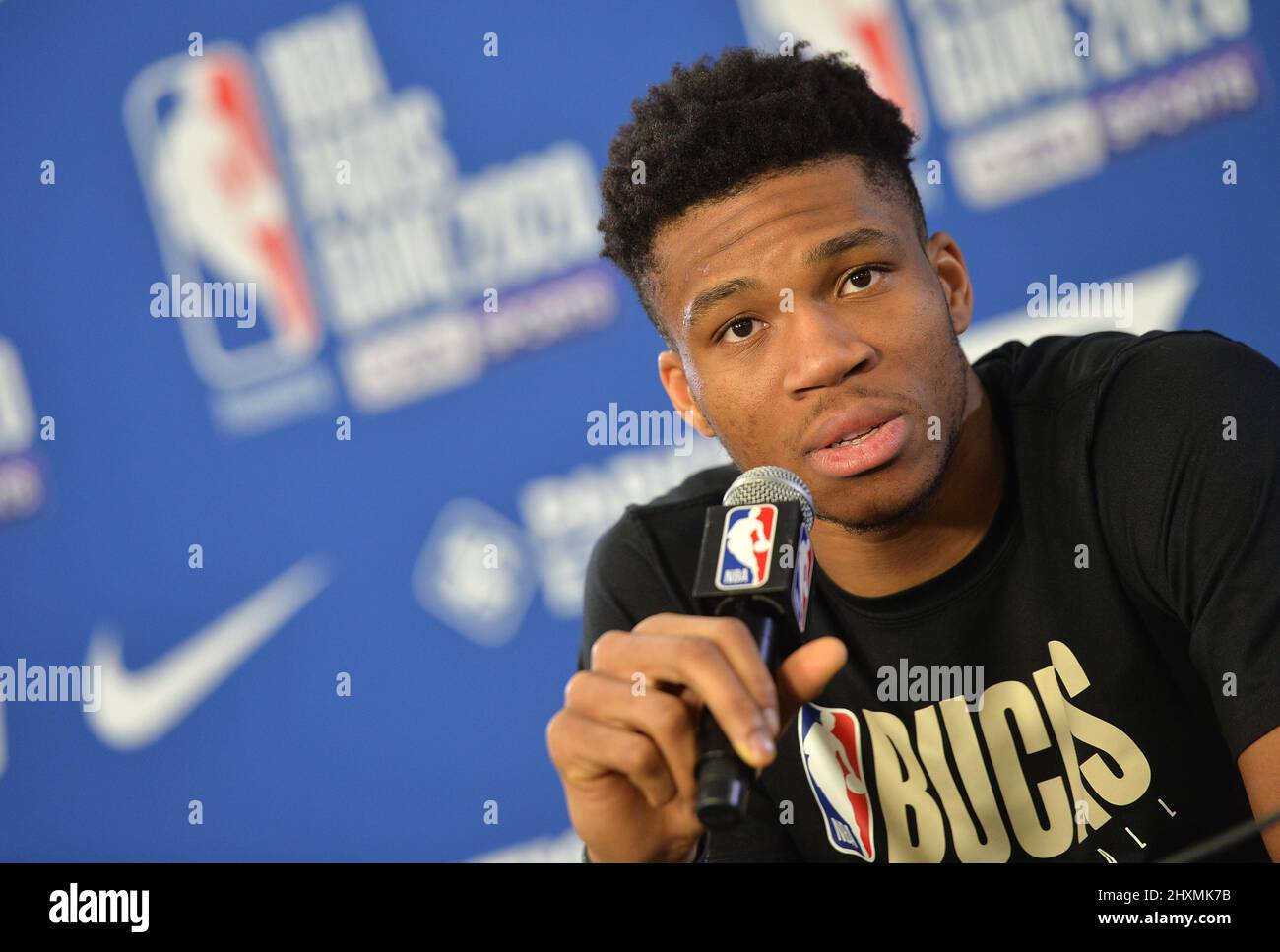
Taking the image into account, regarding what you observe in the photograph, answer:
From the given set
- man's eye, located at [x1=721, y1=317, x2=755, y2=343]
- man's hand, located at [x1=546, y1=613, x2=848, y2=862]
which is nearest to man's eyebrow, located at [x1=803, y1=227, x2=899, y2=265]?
man's eye, located at [x1=721, y1=317, x2=755, y2=343]

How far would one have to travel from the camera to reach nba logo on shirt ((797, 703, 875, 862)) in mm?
1453

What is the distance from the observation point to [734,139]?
4.79ft

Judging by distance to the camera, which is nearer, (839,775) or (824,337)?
(824,337)

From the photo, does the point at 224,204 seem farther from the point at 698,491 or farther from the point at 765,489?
the point at 765,489

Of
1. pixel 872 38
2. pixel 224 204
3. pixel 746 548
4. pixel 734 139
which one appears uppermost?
pixel 872 38

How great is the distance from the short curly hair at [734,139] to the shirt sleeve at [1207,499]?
14.9 inches

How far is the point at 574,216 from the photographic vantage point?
274 cm

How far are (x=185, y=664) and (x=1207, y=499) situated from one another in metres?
2.42

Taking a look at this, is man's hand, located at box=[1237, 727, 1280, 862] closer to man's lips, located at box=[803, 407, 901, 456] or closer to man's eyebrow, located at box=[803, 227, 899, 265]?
man's lips, located at box=[803, 407, 901, 456]

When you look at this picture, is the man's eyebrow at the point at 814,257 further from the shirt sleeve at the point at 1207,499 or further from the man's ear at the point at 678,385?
the shirt sleeve at the point at 1207,499
